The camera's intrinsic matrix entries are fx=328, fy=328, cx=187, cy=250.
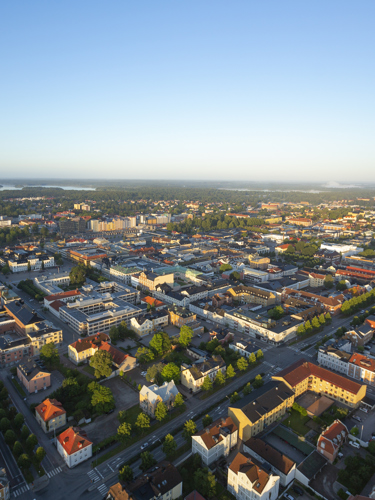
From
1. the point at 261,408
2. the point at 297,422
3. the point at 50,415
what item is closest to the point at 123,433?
the point at 50,415

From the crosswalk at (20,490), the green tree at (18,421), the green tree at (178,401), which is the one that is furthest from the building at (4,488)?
the green tree at (178,401)

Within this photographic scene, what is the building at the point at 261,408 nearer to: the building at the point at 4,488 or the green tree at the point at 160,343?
the green tree at the point at 160,343

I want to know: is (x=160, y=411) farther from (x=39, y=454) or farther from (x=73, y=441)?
(x=39, y=454)

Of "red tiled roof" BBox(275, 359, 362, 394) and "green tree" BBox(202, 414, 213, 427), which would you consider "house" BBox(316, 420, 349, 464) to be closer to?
"red tiled roof" BBox(275, 359, 362, 394)

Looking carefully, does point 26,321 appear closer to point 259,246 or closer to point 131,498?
point 131,498

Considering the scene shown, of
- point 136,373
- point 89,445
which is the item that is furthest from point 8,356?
point 89,445

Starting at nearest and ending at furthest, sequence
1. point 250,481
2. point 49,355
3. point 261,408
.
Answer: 1. point 250,481
2. point 261,408
3. point 49,355
